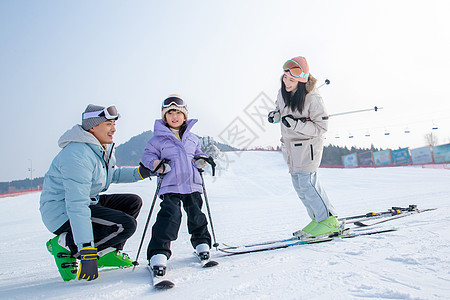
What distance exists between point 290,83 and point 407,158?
26.1 metres

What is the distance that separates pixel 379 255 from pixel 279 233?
1.67 metres

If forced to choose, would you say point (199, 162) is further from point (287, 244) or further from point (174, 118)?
point (287, 244)

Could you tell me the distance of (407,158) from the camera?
24.4 meters

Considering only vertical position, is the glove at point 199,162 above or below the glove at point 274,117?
below

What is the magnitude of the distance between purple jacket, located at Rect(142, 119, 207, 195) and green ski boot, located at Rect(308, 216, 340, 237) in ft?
4.05

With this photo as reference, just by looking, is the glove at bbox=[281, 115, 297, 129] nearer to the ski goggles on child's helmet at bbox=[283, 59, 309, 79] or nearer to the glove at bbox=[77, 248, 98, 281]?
the ski goggles on child's helmet at bbox=[283, 59, 309, 79]

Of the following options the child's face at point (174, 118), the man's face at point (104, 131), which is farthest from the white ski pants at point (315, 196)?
the man's face at point (104, 131)

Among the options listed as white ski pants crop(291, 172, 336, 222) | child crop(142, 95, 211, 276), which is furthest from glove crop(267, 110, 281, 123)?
child crop(142, 95, 211, 276)

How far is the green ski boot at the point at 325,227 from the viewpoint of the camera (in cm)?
279

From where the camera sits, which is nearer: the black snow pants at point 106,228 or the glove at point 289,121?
the black snow pants at point 106,228

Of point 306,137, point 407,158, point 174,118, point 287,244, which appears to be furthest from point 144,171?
point 407,158

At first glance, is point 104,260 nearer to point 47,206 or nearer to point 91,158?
point 47,206

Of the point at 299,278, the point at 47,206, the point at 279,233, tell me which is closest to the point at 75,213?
the point at 47,206

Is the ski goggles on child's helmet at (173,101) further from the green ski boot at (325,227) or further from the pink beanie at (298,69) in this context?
the green ski boot at (325,227)
